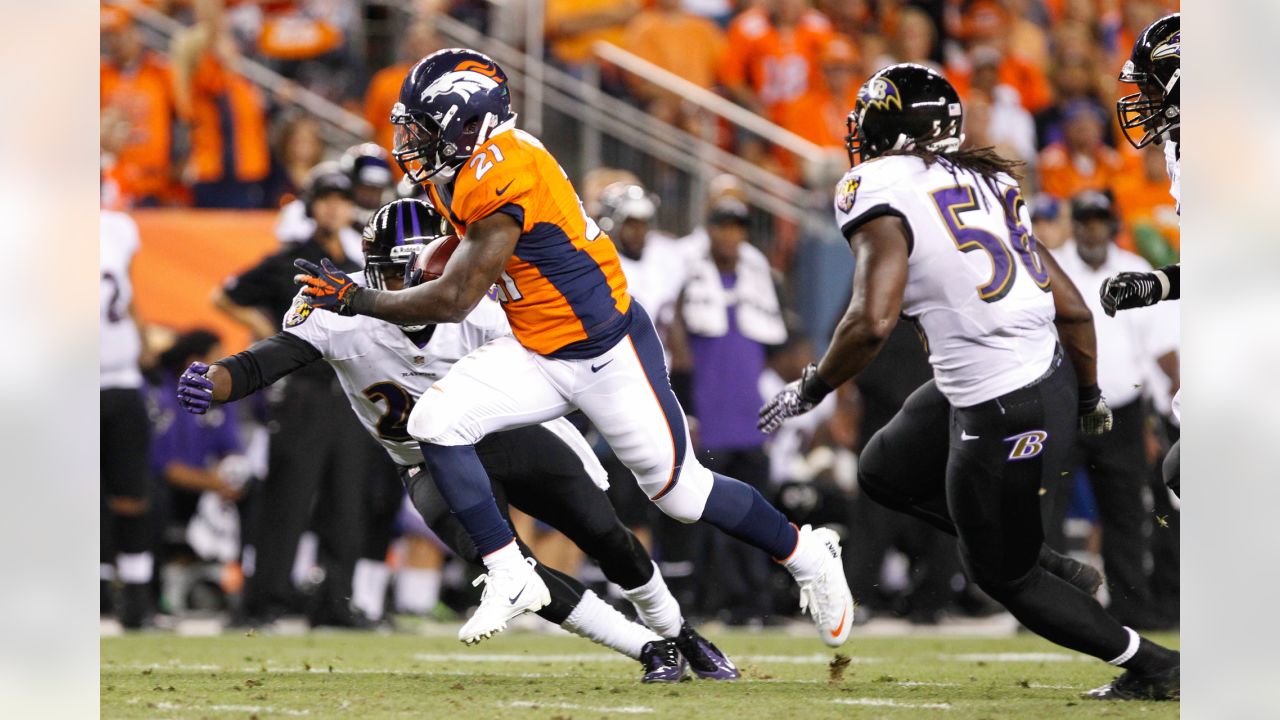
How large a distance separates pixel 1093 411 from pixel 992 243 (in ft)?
2.43

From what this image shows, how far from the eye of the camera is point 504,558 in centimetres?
470

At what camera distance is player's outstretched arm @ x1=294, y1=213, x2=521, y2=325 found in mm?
4621

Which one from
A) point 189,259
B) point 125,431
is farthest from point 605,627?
point 189,259

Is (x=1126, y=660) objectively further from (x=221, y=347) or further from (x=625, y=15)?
(x=625, y=15)

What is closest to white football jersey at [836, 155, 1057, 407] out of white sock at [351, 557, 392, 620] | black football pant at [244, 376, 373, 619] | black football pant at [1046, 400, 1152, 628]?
black football pant at [1046, 400, 1152, 628]

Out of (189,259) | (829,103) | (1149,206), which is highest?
(829,103)

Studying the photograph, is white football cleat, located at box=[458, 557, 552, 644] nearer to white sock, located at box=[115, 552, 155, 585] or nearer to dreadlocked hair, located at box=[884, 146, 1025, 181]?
dreadlocked hair, located at box=[884, 146, 1025, 181]

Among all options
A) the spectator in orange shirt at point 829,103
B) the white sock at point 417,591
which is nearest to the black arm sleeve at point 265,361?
the white sock at point 417,591

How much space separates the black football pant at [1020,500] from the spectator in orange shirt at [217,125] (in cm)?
550

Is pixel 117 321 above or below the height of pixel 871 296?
above

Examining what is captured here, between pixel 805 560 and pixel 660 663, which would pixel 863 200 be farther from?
pixel 660 663
